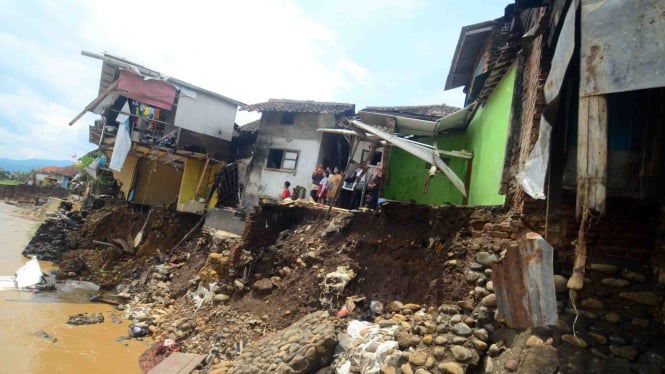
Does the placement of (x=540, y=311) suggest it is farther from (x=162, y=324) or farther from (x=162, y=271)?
(x=162, y=271)

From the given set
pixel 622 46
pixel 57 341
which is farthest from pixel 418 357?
pixel 57 341

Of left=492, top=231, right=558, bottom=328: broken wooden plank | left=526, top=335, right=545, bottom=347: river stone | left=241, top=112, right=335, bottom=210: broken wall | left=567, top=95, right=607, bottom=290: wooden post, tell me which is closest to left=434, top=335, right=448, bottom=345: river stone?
left=526, top=335, right=545, bottom=347: river stone

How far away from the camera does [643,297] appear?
11.2 ft

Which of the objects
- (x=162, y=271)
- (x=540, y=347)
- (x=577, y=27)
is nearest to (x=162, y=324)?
(x=162, y=271)

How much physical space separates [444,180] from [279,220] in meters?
4.77

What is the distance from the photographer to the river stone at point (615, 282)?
11.6 feet

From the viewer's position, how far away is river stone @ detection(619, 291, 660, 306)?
3.37m

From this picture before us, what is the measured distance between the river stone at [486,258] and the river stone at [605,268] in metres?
1.21

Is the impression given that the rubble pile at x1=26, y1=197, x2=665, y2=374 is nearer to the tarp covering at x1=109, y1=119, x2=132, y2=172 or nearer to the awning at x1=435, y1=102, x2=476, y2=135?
the awning at x1=435, y1=102, x2=476, y2=135

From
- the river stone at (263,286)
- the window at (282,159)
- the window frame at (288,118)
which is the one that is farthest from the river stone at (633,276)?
the window frame at (288,118)

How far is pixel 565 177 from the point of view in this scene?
11.6 ft

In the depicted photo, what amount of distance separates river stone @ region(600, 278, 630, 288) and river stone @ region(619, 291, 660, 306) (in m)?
0.08

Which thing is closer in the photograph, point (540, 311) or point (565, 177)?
point (540, 311)

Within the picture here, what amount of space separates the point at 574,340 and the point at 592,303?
460mm
